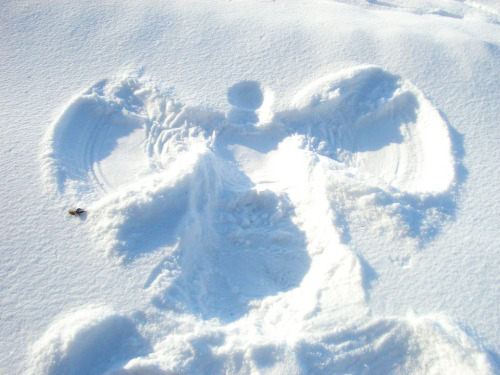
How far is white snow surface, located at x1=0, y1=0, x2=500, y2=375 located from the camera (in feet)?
4.33

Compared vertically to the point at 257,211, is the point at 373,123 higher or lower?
higher

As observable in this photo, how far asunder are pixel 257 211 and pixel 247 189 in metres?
0.11

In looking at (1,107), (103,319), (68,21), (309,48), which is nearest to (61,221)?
(103,319)

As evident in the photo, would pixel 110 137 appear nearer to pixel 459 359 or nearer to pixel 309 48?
pixel 309 48

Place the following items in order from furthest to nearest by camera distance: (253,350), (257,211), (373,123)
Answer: (373,123) → (257,211) → (253,350)

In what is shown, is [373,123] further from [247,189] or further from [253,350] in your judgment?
[253,350]

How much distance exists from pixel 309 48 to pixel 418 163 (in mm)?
938

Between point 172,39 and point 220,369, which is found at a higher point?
point 172,39

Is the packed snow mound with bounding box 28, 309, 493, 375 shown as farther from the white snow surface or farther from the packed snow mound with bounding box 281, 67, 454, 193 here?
the packed snow mound with bounding box 281, 67, 454, 193

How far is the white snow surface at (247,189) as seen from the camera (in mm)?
1320

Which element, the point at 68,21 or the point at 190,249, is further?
the point at 68,21

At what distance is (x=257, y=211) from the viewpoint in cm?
177

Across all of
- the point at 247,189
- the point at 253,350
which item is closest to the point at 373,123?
the point at 247,189

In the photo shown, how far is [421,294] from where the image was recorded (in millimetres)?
1414
